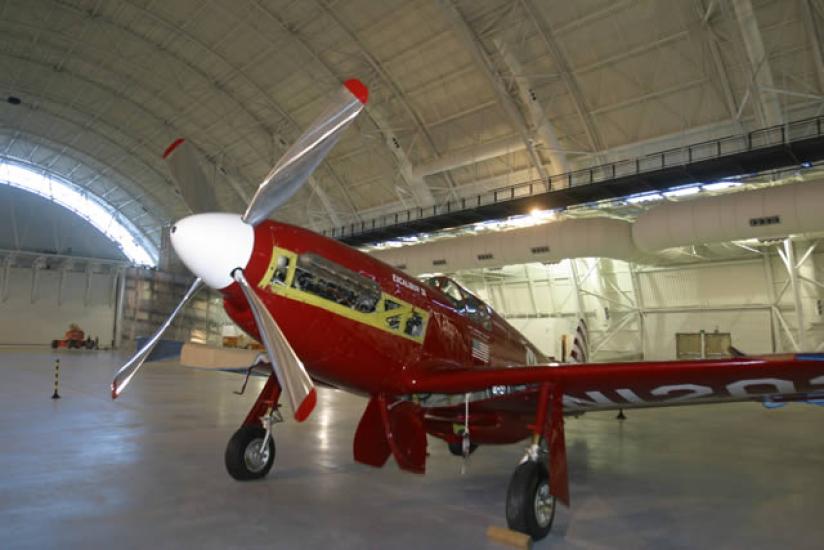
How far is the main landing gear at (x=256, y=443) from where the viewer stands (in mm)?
5262

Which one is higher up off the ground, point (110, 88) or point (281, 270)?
point (110, 88)

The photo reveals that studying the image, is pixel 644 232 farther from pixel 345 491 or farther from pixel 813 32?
pixel 345 491

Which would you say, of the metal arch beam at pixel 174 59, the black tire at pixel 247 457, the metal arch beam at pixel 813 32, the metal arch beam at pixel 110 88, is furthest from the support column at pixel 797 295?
the metal arch beam at pixel 110 88

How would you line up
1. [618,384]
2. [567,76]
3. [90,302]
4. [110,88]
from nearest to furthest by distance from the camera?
[618,384] → [567,76] → [110,88] → [90,302]

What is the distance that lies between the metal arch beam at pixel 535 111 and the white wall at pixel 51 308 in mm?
37348

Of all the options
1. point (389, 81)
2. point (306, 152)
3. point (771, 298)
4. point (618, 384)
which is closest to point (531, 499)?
point (618, 384)

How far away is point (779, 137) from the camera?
15.4m

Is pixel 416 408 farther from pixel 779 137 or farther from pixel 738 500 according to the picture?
pixel 779 137

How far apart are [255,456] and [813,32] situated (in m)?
18.0

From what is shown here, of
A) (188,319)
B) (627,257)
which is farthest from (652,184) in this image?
(188,319)

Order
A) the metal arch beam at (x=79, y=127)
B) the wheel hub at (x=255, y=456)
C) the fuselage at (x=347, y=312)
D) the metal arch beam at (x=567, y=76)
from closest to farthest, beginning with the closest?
the fuselage at (x=347, y=312) → the wheel hub at (x=255, y=456) → the metal arch beam at (x=567, y=76) → the metal arch beam at (x=79, y=127)

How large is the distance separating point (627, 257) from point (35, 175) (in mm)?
43648

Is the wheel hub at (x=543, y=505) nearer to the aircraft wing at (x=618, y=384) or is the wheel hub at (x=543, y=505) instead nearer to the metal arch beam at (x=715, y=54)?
the aircraft wing at (x=618, y=384)

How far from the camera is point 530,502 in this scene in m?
3.98
